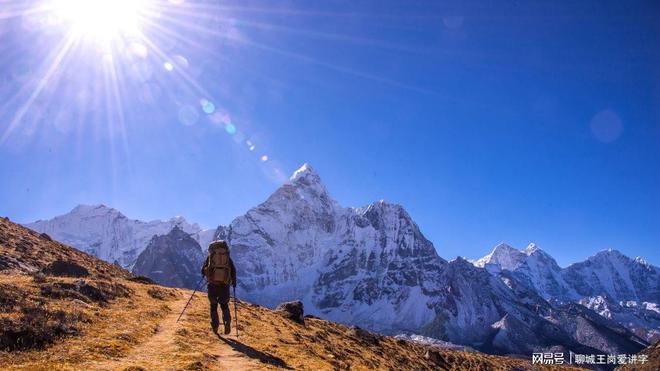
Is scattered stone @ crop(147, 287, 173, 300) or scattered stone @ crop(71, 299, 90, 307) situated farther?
scattered stone @ crop(147, 287, 173, 300)

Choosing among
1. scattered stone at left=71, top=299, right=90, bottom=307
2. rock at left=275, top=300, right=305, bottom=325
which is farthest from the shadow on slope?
rock at left=275, top=300, right=305, bottom=325

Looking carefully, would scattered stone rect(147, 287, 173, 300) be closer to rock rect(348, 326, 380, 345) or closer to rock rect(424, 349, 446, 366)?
rock rect(348, 326, 380, 345)

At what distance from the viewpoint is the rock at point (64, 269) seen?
24984 mm

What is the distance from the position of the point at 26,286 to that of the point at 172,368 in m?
10.4

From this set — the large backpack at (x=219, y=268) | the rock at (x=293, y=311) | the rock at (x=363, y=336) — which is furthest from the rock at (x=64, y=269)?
the rock at (x=363, y=336)

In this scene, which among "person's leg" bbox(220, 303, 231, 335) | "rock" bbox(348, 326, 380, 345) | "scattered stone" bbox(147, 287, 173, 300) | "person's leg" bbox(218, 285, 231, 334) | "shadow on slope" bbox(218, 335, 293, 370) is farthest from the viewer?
"rock" bbox(348, 326, 380, 345)

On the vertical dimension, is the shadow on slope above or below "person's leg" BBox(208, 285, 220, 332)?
below

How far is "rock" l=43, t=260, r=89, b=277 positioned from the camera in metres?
25.0

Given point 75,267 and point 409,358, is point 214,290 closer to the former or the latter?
point 75,267

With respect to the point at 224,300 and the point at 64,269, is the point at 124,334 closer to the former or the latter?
the point at 224,300

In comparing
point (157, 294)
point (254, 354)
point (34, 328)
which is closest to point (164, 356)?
point (254, 354)

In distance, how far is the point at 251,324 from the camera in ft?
75.5

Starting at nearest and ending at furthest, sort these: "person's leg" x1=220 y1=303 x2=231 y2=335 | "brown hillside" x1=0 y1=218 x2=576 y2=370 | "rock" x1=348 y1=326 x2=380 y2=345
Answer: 1. "brown hillside" x1=0 y1=218 x2=576 y2=370
2. "person's leg" x1=220 y1=303 x2=231 y2=335
3. "rock" x1=348 y1=326 x2=380 y2=345

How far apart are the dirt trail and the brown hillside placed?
3cm
